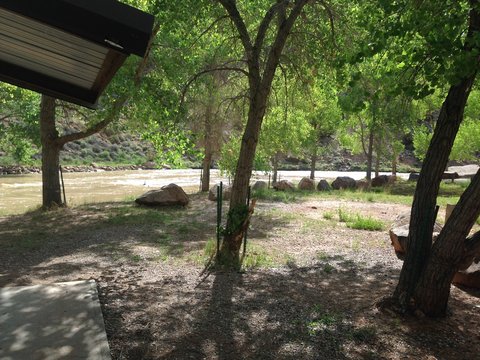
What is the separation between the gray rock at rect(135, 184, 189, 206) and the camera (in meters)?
16.2

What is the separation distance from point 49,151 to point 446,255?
1315 cm

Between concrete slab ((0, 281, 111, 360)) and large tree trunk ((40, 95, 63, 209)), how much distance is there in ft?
31.1

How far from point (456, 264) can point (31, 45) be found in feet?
16.1

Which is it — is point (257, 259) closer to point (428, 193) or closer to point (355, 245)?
point (355, 245)

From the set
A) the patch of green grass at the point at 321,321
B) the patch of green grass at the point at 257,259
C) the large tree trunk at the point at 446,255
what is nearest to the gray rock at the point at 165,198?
the patch of green grass at the point at 257,259

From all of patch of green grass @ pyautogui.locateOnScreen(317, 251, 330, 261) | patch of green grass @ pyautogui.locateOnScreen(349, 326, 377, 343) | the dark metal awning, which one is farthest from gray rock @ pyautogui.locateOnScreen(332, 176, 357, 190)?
the dark metal awning

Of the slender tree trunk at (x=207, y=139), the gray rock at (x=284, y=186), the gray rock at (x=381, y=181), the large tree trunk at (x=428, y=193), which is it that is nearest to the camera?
the large tree trunk at (x=428, y=193)

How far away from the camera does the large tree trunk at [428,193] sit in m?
5.31

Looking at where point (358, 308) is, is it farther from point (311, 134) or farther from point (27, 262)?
point (311, 134)

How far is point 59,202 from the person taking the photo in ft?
50.5

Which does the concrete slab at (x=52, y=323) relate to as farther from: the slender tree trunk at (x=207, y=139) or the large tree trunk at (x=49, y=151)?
the slender tree trunk at (x=207, y=139)

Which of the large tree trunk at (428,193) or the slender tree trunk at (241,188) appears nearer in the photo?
the large tree trunk at (428,193)

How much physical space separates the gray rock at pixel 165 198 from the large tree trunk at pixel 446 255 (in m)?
11.7

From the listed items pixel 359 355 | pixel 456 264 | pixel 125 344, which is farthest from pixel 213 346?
pixel 456 264
